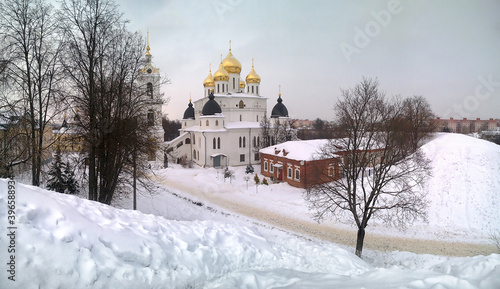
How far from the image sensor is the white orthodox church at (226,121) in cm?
3506

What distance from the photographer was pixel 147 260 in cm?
493

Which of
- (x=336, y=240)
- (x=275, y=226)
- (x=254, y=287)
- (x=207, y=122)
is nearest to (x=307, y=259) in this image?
(x=254, y=287)

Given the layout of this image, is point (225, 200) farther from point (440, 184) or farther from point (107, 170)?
point (440, 184)

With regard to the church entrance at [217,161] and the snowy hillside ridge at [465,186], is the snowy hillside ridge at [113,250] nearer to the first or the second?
the snowy hillside ridge at [465,186]

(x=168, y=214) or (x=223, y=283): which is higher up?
(x=223, y=283)

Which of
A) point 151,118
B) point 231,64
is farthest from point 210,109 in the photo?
point 151,118

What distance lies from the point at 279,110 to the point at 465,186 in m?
27.4

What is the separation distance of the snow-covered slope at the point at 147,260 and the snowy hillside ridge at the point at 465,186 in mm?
12484

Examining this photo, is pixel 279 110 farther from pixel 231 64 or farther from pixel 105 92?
pixel 105 92

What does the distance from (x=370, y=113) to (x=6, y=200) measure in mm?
11643

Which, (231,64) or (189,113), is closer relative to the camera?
(231,64)

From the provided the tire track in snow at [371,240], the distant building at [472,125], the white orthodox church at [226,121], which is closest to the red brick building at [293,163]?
the tire track in snow at [371,240]

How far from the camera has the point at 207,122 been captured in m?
35.1

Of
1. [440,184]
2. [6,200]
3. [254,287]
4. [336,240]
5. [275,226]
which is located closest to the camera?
[6,200]
